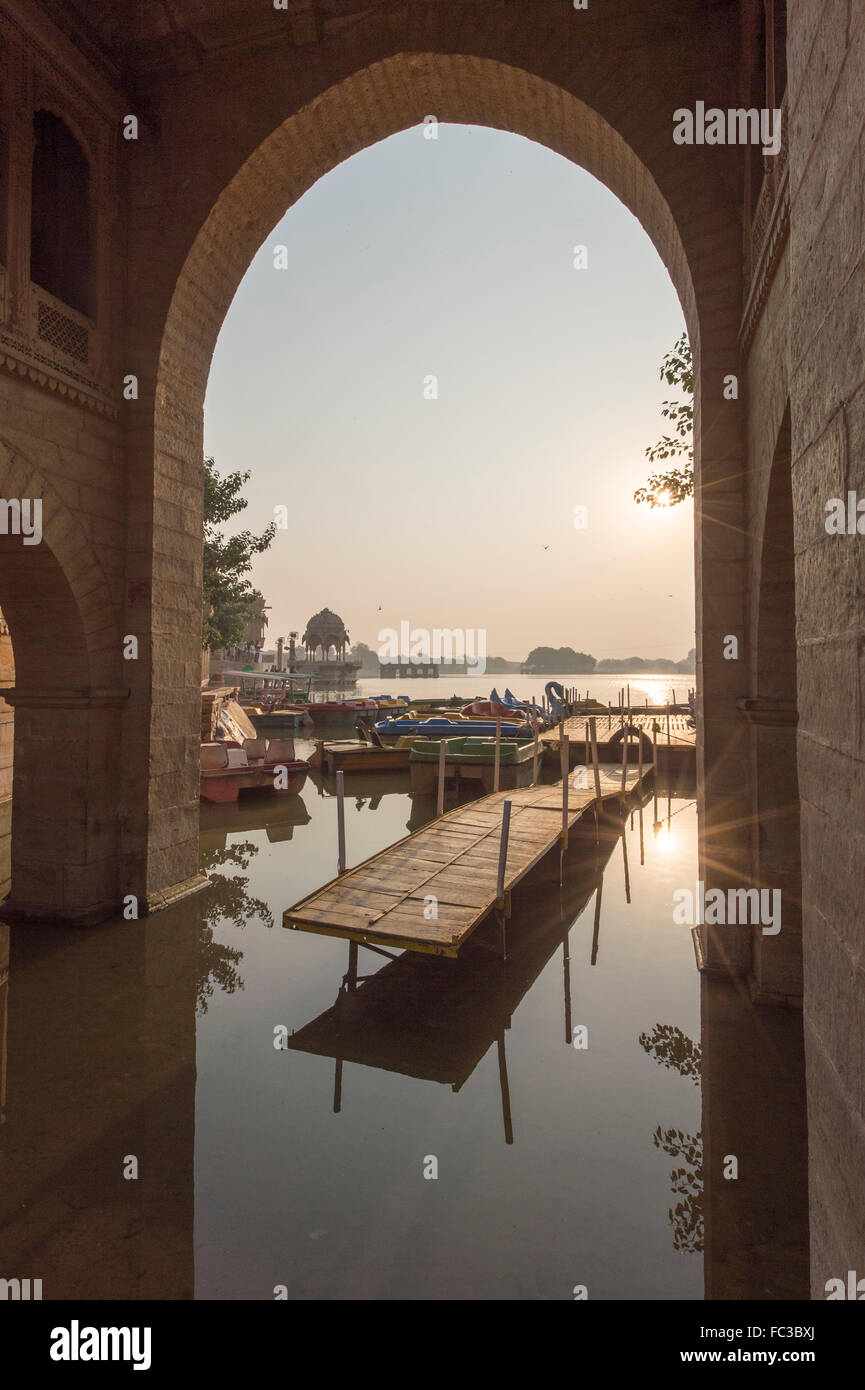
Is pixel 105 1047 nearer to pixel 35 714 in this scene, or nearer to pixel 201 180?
pixel 35 714

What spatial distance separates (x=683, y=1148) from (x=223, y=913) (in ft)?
19.4

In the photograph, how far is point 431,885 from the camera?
7.34m

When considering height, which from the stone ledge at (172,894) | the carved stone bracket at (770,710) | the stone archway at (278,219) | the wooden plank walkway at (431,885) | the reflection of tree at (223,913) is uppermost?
the stone archway at (278,219)

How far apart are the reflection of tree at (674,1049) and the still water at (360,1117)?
2cm

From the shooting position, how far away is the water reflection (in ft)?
11.1

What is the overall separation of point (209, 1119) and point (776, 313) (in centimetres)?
671

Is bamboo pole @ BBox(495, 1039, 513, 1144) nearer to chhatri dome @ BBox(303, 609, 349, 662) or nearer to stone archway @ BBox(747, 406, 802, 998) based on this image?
stone archway @ BBox(747, 406, 802, 998)

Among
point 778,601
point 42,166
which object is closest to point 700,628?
point 778,601

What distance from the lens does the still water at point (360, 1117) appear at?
3.38m

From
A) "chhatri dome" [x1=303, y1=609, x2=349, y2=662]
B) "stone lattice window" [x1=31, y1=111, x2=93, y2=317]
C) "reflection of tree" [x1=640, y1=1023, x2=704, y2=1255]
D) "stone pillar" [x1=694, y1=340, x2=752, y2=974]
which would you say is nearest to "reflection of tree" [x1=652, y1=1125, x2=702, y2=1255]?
"reflection of tree" [x1=640, y1=1023, x2=704, y2=1255]

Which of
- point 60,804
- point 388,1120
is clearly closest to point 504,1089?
point 388,1120

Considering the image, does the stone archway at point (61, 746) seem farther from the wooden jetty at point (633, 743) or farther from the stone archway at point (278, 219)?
the wooden jetty at point (633, 743)

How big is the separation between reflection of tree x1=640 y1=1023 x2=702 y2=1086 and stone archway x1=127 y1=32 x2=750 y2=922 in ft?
4.47

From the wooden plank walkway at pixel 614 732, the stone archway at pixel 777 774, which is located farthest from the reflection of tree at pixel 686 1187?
the wooden plank walkway at pixel 614 732
